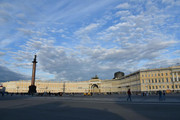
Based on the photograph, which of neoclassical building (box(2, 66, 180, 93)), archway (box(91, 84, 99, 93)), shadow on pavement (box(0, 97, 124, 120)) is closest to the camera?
shadow on pavement (box(0, 97, 124, 120))

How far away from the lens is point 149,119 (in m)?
8.61

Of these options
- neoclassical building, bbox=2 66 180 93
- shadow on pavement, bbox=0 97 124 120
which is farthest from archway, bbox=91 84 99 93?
shadow on pavement, bbox=0 97 124 120

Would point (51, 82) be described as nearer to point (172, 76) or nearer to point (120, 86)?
point (120, 86)

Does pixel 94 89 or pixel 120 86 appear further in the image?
pixel 94 89

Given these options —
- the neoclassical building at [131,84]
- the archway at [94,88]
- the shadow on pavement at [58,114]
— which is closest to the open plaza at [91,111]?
the shadow on pavement at [58,114]

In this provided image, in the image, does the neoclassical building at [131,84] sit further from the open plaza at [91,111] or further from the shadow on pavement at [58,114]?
the shadow on pavement at [58,114]

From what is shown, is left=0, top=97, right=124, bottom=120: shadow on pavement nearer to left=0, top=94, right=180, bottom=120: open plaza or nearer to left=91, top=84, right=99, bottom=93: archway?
left=0, top=94, right=180, bottom=120: open plaza

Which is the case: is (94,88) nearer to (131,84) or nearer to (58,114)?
(131,84)

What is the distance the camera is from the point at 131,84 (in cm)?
9850

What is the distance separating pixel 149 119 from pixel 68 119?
4329mm

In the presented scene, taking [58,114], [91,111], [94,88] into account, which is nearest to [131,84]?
[94,88]

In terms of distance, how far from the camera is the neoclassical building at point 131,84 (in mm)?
76000

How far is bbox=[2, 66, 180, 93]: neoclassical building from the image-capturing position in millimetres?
76000

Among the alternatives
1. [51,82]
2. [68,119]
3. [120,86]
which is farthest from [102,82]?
[68,119]
